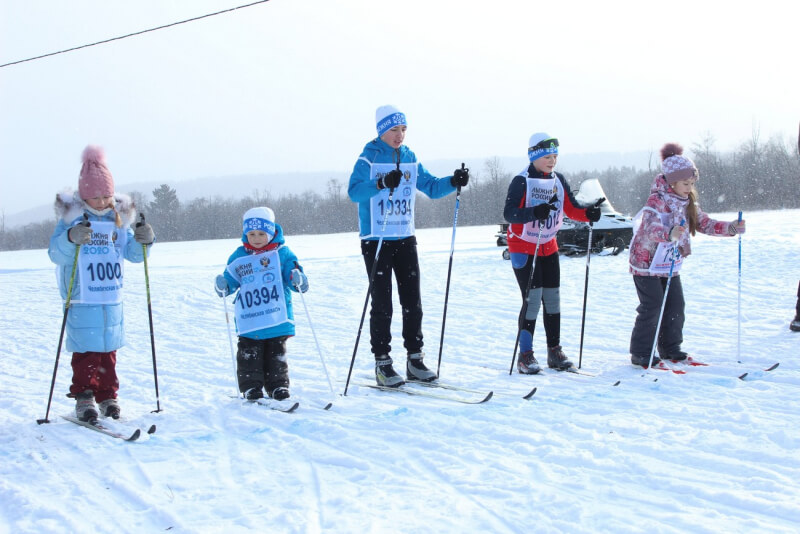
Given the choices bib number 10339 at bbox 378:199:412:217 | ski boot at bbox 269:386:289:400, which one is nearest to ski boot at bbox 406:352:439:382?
ski boot at bbox 269:386:289:400

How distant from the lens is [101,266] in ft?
14.2

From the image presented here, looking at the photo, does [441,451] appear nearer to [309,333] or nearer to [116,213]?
[116,213]

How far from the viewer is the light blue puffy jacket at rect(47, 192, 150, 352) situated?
422cm

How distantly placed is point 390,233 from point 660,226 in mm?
2217

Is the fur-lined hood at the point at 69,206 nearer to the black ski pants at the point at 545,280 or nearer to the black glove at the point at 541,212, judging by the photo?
the black glove at the point at 541,212

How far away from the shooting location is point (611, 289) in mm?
10477

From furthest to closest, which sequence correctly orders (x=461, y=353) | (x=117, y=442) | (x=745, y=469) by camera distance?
1. (x=461, y=353)
2. (x=117, y=442)
3. (x=745, y=469)

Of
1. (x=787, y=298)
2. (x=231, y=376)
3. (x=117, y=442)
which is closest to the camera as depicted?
(x=117, y=442)

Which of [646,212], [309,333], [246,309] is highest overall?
[646,212]

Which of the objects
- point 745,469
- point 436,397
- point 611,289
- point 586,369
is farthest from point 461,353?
point 611,289

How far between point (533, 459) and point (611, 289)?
788 cm

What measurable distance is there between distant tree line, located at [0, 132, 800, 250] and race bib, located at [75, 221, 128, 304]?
48757 mm

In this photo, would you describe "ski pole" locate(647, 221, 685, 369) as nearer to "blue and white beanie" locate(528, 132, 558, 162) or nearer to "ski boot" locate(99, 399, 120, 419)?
"blue and white beanie" locate(528, 132, 558, 162)

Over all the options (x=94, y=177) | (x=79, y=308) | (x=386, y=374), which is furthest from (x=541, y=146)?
(x=79, y=308)
